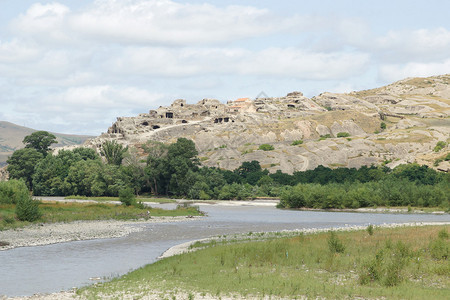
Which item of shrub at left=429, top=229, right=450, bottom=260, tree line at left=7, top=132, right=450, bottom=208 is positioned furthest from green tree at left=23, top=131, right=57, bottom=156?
shrub at left=429, top=229, right=450, bottom=260

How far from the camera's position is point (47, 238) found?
4600 cm

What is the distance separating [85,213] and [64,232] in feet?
62.3

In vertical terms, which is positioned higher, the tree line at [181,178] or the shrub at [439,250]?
the tree line at [181,178]

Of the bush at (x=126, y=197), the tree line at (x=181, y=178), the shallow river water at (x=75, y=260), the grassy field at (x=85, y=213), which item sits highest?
the tree line at (x=181, y=178)

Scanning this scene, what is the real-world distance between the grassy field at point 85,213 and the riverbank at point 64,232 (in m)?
2.00

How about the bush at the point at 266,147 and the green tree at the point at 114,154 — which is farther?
the bush at the point at 266,147

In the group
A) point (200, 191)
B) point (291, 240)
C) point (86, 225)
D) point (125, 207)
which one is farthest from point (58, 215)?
point (200, 191)

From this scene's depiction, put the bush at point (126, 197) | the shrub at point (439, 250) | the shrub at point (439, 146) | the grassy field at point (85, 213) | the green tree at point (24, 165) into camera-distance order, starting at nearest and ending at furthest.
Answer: the shrub at point (439, 250), the grassy field at point (85, 213), the bush at point (126, 197), the green tree at point (24, 165), the shrub at point (439, 146)

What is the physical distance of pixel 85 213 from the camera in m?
69.8

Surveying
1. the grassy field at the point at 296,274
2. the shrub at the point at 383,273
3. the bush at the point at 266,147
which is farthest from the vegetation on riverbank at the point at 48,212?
the bush at the point at 266,147

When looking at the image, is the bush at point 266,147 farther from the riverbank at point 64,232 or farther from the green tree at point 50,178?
the riverbank at point 64,232

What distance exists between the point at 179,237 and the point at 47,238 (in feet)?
39.1

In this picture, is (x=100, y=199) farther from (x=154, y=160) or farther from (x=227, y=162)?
(x=227, y=162)

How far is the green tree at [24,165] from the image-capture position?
147 m
